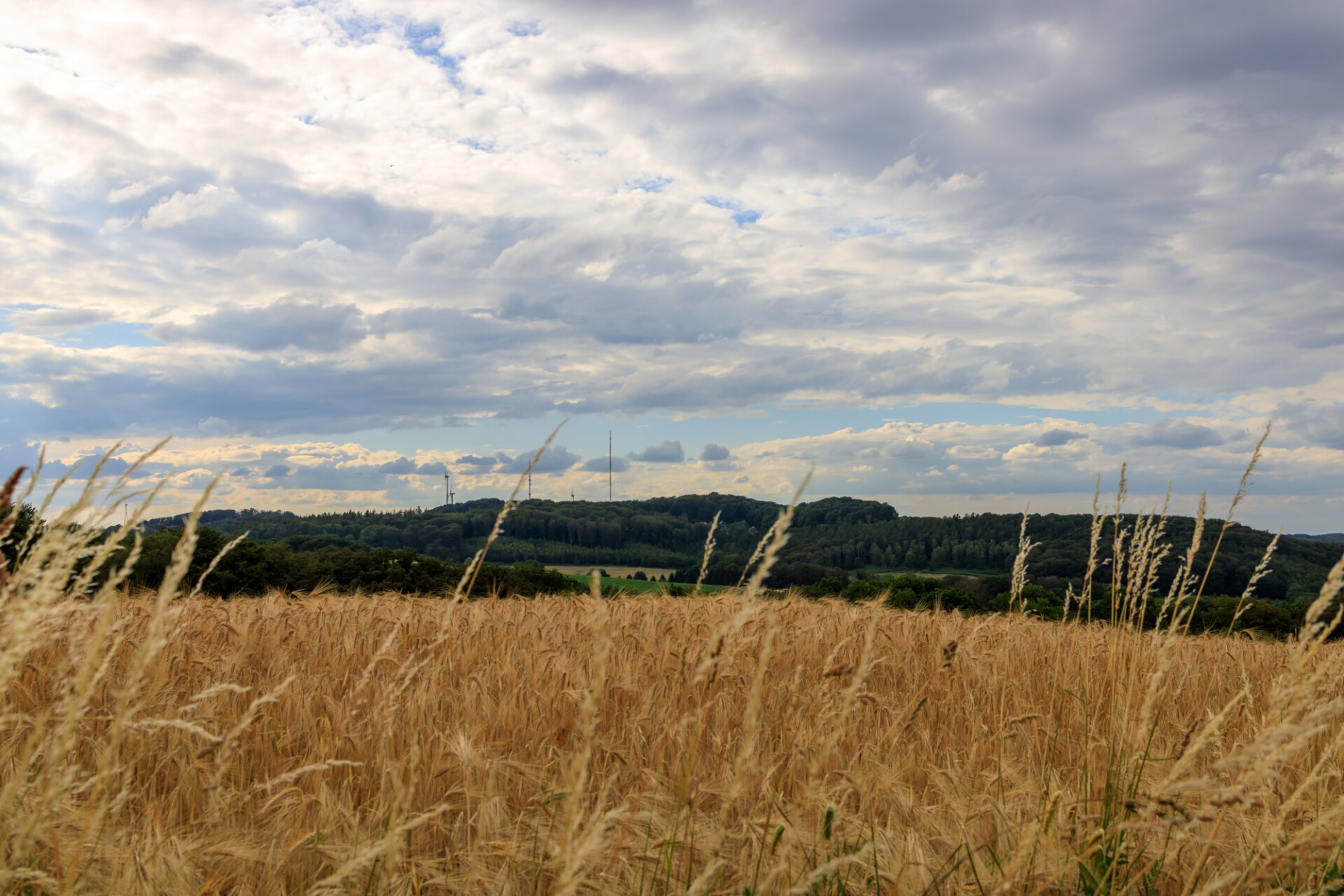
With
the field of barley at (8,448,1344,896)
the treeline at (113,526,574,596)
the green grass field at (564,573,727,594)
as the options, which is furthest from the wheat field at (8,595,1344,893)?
the treeline at (113,526,574,596)

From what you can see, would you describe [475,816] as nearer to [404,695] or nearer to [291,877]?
[291,877]

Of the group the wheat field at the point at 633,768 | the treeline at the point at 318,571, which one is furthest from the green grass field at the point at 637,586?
the treeline at the point at 318,571

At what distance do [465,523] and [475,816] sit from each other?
83284 millimetres

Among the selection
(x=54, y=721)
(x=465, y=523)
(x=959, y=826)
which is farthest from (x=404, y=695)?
(x=465, y=523)

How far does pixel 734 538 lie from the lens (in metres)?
91.1

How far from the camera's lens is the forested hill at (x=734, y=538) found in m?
49.1

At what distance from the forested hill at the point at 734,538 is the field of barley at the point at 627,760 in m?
30.2

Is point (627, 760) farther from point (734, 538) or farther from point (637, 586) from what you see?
point (734, 538)

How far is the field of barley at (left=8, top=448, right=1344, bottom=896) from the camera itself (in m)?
2.05

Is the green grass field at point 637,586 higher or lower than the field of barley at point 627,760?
lower

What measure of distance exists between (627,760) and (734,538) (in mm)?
88329

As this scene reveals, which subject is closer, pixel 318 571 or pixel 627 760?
pixel 627 760

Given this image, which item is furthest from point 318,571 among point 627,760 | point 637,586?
point 627,760

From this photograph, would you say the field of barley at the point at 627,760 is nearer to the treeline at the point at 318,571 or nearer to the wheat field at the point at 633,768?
the wheat field at the point at 633,768
